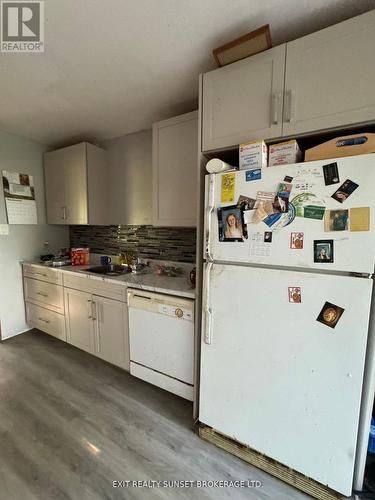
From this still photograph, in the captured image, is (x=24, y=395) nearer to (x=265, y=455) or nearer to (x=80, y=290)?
(x=80, y=290)

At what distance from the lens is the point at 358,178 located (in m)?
0.93

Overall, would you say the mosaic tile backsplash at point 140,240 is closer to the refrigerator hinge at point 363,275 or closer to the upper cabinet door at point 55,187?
the upper cabinet door at point 55,187

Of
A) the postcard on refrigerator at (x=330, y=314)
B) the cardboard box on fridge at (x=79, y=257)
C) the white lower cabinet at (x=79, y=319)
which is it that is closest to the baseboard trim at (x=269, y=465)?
the postcard on refrigerator at (x=330, y=314)

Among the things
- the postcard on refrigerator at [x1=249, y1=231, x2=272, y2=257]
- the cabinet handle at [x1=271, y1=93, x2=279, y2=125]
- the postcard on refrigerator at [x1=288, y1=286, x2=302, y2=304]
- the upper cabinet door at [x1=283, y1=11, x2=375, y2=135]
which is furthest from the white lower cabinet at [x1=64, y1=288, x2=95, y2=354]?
the upper cabinet door at [x1=283, y1=11, x2=375, y2=135]

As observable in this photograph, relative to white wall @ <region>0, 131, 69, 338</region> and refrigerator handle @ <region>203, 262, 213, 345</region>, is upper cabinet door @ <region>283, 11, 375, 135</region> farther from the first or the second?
white wall @ <region>0, 131, 69, 338</region>

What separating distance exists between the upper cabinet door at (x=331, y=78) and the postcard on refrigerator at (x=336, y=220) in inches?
16.3

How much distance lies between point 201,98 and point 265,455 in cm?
208

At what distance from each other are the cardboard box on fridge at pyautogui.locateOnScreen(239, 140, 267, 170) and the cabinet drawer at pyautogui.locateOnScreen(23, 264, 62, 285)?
213 cm

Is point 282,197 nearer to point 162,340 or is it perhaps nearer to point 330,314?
point 330,314

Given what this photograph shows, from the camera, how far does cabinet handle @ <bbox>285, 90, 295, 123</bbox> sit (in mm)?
1103

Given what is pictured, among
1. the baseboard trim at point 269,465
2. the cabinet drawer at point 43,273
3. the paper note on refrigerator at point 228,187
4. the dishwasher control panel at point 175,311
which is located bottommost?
the baseboard trim at point 269,465

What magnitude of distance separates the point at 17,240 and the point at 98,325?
1.51 m

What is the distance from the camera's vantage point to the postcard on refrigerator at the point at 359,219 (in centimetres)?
93

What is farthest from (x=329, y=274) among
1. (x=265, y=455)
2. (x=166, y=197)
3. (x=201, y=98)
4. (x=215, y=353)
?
(x=166, y=197)
